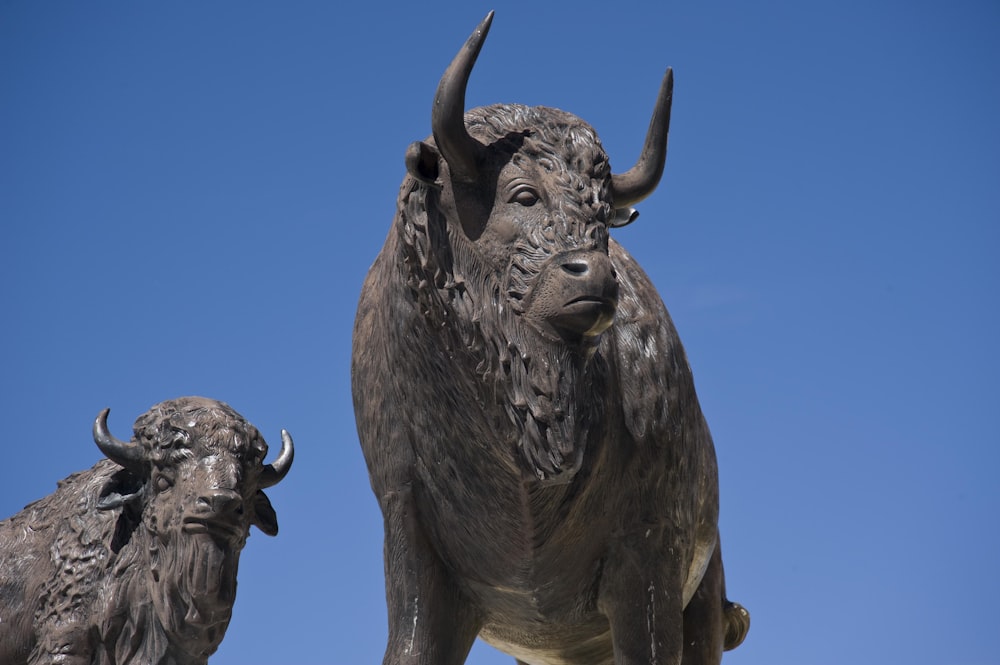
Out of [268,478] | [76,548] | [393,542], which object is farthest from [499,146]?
[76,548]

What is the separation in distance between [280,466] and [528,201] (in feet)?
7.97

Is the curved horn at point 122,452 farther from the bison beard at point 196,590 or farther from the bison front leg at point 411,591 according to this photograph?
the bison front leg at point 411,591

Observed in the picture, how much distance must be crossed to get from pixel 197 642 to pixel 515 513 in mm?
1805

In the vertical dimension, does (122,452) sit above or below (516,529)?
above

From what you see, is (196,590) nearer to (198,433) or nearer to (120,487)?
(198,433)

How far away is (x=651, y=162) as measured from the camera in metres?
5.00

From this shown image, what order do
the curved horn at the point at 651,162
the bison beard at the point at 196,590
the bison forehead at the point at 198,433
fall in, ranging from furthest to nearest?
the bison forehead at the point at 198,433 < the bison beard at the point at 196,590 < the curved horn at the point at 651,162

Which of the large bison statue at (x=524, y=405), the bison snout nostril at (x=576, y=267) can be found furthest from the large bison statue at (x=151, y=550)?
the bison snout nostril at (x=576, y=267)

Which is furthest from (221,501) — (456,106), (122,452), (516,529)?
(456,106)

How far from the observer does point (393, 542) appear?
517cm

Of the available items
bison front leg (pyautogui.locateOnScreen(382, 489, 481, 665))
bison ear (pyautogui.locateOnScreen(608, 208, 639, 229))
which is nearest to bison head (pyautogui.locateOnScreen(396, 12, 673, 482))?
bison ear (pyautogui.locateOnScreen(608, 208, 639, 229))

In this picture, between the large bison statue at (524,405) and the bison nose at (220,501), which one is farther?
the bison nose at (220,501)

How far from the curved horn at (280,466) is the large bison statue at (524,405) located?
1116mm

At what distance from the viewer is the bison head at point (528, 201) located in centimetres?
432
